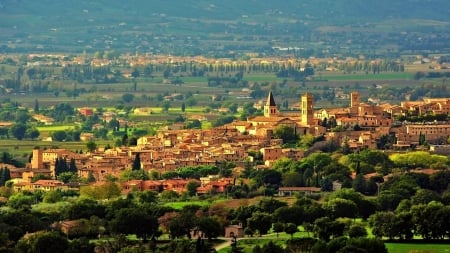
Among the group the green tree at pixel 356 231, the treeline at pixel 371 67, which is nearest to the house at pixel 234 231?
the green tree at pixel 356 231

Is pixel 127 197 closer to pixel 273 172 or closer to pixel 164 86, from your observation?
pixel 273 172

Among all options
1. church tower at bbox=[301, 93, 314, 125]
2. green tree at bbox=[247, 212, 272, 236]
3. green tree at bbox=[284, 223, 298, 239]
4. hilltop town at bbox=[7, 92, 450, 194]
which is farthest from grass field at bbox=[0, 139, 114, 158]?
green tree at bbox=[284, 223, 298, 239]

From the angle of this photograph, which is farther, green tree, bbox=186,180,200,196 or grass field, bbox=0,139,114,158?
grass field, bbox=0,139,114,158

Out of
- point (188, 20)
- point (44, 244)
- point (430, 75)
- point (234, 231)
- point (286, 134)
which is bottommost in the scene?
point (430, 75)

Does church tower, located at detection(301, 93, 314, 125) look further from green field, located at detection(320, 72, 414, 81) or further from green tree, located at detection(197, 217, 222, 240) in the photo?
green field, located at detection(320, 72, 414, 81)

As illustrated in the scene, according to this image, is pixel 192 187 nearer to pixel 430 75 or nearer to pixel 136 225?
pixel 136 225

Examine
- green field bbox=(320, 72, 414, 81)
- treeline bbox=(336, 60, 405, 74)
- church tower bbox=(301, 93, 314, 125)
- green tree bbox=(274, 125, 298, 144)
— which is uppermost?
church tower bbox=(301, 93, 314, 125)

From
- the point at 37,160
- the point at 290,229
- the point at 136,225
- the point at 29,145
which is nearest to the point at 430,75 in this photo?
the point at 29,145

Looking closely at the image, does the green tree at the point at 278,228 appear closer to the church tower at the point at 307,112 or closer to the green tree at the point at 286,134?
the green tree at the point at 286,134

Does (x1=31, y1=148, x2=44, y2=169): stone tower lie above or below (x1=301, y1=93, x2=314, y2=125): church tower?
below
